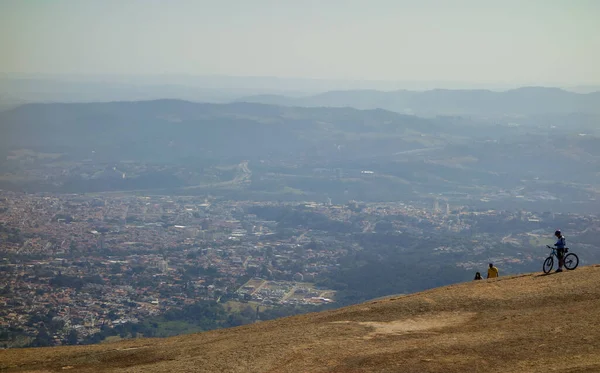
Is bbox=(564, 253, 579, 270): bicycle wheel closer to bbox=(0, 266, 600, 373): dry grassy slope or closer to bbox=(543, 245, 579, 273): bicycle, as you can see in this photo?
bbox=(543, 245, 579, 273): bicycle

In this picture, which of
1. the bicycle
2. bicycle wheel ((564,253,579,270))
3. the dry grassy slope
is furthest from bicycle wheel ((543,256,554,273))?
the dry grassy slope

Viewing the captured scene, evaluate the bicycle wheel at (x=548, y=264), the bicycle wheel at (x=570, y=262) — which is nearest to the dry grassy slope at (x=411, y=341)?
the bicycle wheel at (x=548, y=264)

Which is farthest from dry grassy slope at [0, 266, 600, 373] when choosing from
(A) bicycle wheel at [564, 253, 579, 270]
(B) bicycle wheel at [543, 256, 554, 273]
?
(A) bicycle wheel at [564, 253, 579, 270]

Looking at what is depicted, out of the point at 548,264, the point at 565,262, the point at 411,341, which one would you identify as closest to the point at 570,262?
the point at 565,262

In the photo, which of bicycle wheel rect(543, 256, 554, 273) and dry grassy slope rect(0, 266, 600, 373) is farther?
bicycle wheel rect(543, 256, 554, 273)

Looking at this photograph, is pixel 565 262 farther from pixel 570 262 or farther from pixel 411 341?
pixel 411 341

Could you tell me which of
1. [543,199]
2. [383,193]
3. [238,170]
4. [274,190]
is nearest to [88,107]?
[238,170]

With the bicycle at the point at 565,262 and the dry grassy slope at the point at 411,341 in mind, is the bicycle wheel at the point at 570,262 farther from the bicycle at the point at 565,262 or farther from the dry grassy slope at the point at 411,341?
the dry grassy slope at the point at 411,341

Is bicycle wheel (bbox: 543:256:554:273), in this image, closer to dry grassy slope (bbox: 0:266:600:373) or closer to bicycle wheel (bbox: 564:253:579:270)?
bicycle wheel (bbox: 564:253:579:270)

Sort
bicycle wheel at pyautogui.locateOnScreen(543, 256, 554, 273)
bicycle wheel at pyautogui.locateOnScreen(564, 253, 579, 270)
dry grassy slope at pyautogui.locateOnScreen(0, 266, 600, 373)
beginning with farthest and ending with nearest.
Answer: bicycle wheel at pyautogui.locateOnScreen(564, 253, 579, 270), bicycle wheel at pyautogui.locateOnScreen(543, 256, 554, 273), dry grassy slope at pyautogui.locateOnScreen(0, 266, 600, 373)

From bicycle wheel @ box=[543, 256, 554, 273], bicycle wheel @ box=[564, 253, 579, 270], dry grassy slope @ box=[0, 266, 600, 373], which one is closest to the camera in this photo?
dry grassy slope @ box=[0, 266, 600, 373]
